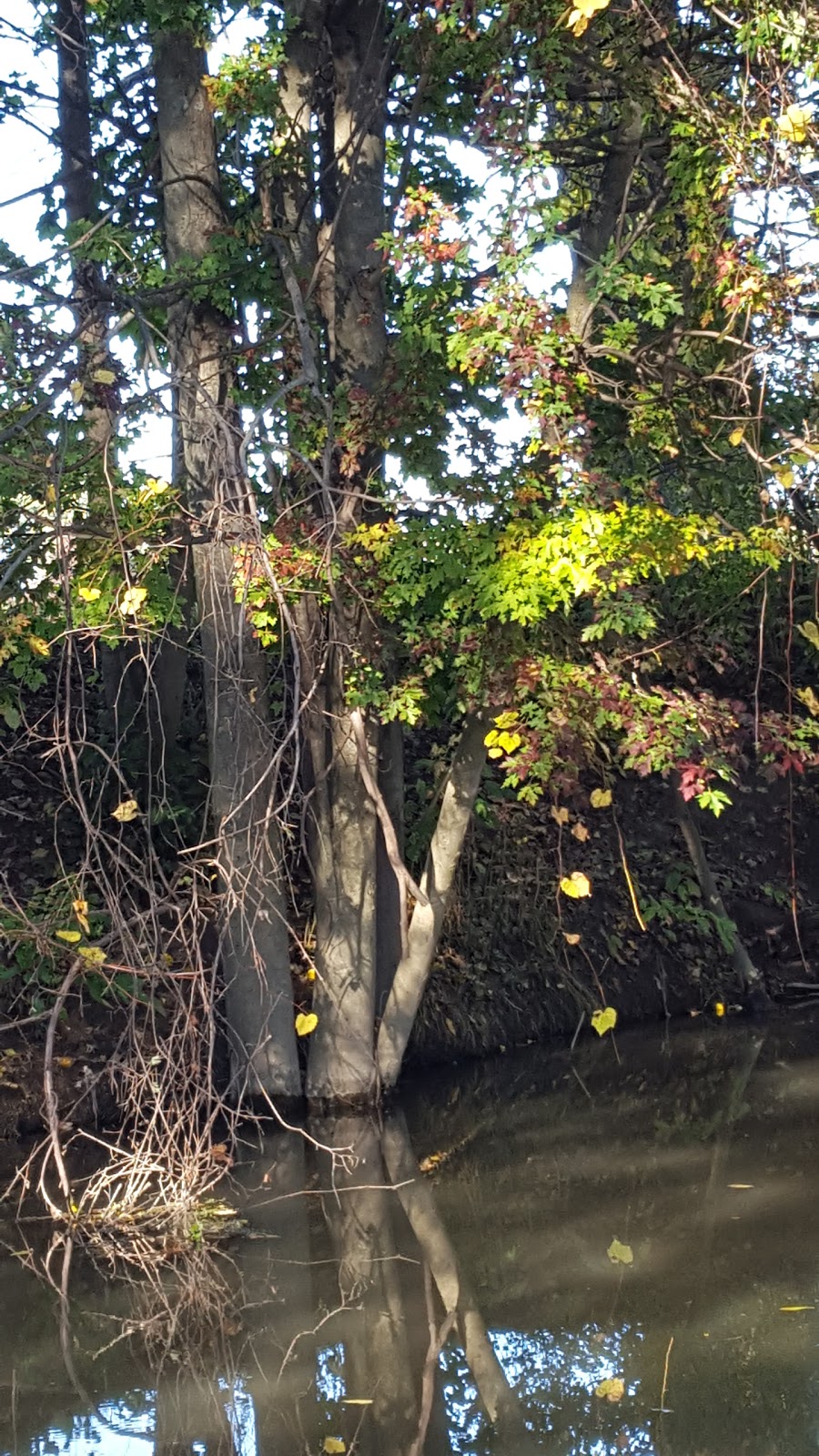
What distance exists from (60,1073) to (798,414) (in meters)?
5.67

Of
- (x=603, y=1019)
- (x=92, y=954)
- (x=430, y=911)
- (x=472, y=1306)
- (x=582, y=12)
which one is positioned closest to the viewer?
(x=472, y=1306)

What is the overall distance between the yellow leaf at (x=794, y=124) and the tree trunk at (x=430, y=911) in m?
3.58

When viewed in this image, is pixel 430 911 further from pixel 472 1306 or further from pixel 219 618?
pixel 472 1306

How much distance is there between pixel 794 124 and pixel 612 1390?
16.3 ft

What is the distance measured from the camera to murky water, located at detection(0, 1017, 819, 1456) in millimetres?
4797

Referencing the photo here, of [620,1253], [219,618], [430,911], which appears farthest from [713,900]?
[620,1253]

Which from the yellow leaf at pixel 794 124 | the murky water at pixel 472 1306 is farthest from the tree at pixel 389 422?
the murky water at pixel 472 1306

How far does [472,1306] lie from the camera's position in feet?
19.2

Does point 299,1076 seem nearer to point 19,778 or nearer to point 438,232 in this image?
point 19,778

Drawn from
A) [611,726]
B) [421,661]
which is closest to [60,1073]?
[421,661]

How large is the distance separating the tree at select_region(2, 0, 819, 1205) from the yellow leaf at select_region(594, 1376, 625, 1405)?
2.47m

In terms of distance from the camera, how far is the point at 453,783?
859 centimetres

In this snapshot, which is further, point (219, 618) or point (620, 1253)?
point (219, 618)

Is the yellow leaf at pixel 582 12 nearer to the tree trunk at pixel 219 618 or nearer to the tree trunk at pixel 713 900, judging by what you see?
the tree trunk at pixel 219 618
